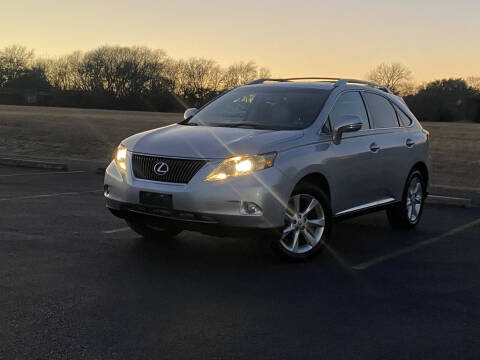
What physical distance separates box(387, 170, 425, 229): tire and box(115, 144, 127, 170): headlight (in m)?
3.58

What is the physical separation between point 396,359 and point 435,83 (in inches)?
4034

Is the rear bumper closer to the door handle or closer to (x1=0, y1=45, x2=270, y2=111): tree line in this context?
the door handle

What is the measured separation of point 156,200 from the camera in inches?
225

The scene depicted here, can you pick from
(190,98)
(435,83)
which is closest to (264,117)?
(435,83)

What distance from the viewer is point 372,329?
14.0ft

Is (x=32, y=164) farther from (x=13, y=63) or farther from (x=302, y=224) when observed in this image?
(x=13, y=63)

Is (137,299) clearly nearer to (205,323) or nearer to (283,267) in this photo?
(205,323)

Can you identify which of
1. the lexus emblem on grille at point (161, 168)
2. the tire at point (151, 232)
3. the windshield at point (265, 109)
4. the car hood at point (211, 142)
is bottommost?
the tire at point (151, 232)

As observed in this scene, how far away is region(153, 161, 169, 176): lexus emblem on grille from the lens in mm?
5785

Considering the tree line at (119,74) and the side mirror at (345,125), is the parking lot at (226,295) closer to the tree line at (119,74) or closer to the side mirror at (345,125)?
the side mirror at (345,125)

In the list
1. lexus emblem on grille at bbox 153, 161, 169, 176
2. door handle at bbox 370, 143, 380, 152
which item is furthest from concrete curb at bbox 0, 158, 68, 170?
lexus emblem on grille at bbox 153, 161, 169, 176

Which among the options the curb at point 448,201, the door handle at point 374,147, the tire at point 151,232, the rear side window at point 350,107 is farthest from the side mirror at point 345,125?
the curb at point 448,201

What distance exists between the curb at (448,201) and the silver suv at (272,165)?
3117 mm

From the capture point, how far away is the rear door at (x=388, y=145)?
294 inches
